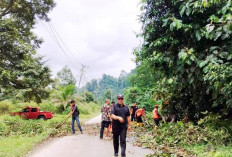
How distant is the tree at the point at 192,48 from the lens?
7549mm

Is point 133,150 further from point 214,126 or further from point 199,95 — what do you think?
point 199,95

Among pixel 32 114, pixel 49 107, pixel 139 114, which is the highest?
pixel 49 107

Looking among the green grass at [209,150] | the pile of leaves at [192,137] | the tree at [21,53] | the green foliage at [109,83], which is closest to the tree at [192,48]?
the pile of leaves at [192,137]

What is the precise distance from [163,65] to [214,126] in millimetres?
3359

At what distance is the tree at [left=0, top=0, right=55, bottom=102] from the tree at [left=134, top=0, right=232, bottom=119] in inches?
365

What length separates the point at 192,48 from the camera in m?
8.23

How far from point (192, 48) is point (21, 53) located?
1501cm

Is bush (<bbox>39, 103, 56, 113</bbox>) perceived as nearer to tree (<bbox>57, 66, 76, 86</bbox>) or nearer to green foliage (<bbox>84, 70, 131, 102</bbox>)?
tree (<bbox>57, 66, 76, 86</bbox>)

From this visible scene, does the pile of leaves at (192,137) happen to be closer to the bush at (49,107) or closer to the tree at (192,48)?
the tree at (192,48)

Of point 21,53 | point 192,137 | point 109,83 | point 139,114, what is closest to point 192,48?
point 192,137

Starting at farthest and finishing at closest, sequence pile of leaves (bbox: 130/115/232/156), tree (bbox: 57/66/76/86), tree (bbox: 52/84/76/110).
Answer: tree (bbox: 57/66/76/86), tree (bbox: 52/84/76/110), pile of leaves (bbox: 130/115/232/156)

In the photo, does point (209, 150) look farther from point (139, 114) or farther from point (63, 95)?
point (63, 95)

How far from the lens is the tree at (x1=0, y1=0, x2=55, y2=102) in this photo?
54.1 ft

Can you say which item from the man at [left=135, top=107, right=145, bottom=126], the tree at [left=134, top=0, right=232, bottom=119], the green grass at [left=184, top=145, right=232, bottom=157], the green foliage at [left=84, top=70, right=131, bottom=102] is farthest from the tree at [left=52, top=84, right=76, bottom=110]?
the green foliage at [left=84, top=70, right=131, bottom=102]
